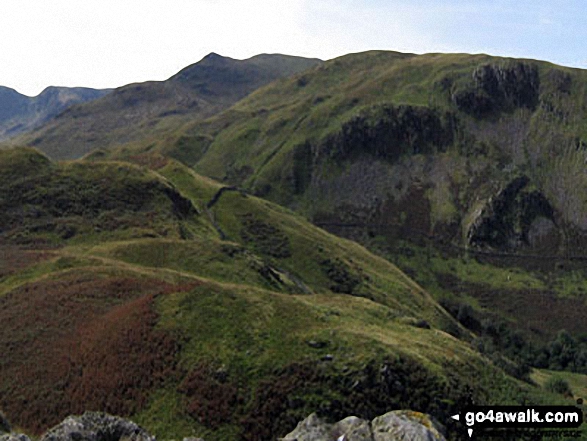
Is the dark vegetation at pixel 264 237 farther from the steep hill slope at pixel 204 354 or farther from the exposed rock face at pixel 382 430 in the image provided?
the exposed rock face at pixel 382 430

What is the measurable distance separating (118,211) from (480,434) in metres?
91.1

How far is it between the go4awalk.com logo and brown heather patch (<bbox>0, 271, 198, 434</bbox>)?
22.4m

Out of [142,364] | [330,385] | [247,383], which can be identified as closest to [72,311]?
[142,364]

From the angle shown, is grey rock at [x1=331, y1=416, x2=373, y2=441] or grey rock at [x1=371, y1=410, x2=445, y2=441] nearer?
grey rock at [x1=371, y1=410, x2=445, y2=441]

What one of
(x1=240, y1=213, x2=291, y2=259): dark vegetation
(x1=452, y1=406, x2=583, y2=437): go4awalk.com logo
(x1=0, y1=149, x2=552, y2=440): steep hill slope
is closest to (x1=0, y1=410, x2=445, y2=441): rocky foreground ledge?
(x1=452, y1=406, x2=583, y2=437): go4awalk.com logo

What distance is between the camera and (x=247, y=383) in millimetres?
37281

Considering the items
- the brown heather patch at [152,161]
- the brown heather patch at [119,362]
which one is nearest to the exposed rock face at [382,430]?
the brown heather patch at [119,362]

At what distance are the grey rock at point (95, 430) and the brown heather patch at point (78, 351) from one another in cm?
1243

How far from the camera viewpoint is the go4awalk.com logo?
32.5m

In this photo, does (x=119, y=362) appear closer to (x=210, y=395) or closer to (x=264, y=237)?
(x=210, y=395)

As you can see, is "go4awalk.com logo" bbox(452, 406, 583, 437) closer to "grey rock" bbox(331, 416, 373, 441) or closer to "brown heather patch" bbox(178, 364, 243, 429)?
"grey rock" bbox(331, 416, 373, 441)

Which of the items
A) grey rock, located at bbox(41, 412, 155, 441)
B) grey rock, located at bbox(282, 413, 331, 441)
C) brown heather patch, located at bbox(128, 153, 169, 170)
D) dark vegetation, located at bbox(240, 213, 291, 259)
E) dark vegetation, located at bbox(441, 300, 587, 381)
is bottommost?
dark vegetation, located at bbox(441, 300, 587, 381)

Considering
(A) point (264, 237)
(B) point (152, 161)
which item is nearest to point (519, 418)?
(A) point (264, 237)

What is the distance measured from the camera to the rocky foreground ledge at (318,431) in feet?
76.0
